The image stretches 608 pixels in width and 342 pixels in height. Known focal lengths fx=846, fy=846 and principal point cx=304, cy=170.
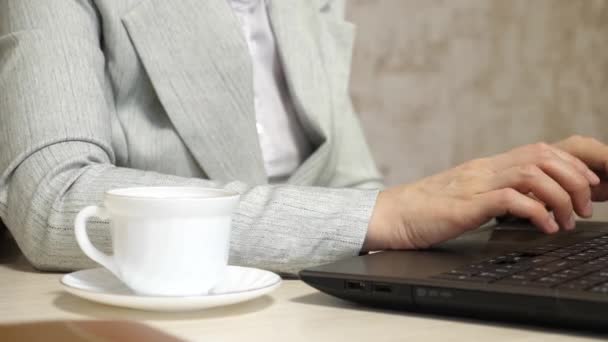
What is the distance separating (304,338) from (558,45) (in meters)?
1.69

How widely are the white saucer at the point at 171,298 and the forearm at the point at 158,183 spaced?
6 centimetres

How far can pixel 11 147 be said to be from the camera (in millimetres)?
818

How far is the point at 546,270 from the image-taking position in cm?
59

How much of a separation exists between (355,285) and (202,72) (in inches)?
18.3

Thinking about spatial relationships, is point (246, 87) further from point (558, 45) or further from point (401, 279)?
point (558, 45)

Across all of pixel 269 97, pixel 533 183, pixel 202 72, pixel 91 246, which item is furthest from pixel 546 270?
pixel 269 97

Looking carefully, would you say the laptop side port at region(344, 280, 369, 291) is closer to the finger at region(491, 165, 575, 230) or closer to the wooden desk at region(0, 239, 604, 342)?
the wooden desk at region(0, 239, 604, 342)

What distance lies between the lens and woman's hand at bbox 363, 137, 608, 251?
0.73 metres

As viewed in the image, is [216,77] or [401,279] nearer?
[401,279]

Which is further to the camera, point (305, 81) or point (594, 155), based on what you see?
point (305, 81)

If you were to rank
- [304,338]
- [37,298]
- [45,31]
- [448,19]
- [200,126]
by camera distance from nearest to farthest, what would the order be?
[304,338] → [37,298] → [45,31] → [200,126] → [448,19]

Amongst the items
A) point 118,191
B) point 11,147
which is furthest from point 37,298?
point 11,147

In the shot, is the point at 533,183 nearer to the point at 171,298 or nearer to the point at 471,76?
the point at 171,298

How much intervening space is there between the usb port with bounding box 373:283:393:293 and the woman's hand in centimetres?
15
